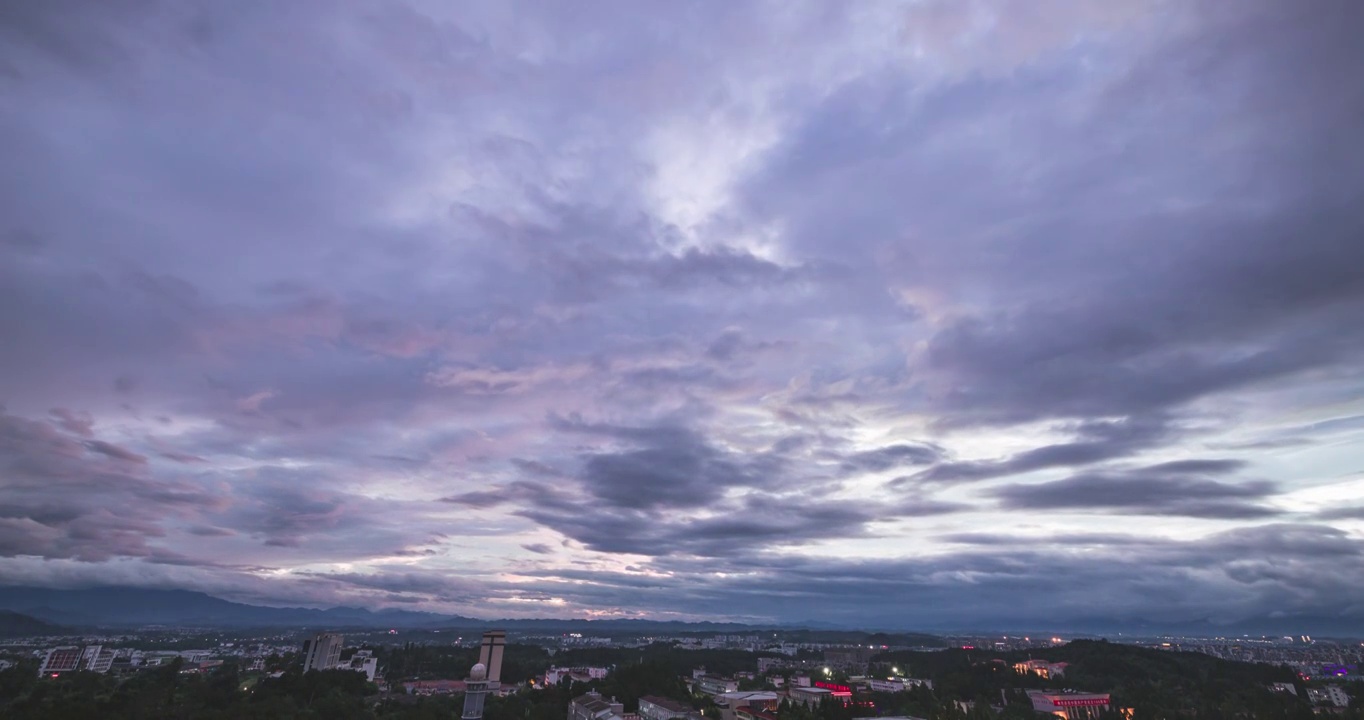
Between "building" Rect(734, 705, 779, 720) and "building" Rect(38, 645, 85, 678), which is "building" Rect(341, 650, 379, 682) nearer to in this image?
"building" Rect(38, 645, 85, 678)

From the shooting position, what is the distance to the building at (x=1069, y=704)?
96.3 metres

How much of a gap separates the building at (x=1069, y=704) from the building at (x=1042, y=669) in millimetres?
24922

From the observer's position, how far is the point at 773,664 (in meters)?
171

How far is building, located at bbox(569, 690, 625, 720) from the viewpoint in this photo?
68.9 meters

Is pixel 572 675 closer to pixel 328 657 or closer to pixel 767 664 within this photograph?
pixel 328 657

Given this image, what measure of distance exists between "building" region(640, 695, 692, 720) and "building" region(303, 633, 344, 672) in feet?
194

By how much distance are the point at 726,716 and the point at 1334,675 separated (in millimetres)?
182774

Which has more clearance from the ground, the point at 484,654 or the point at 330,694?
the point at 484,654

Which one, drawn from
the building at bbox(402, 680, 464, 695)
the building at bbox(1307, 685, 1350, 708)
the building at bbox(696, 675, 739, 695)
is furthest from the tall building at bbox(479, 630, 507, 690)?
the building at bbox(1307, 685, 1350, 708)

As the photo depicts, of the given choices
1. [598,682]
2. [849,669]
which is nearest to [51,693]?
[598,682]

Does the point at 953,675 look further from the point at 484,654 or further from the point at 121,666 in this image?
the point at 121,666

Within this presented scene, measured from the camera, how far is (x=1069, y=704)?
321 ft

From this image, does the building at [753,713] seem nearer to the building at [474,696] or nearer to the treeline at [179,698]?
the treeline at [179,698]

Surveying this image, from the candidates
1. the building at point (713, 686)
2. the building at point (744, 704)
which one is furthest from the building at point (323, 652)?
the building at point (744, 704)
